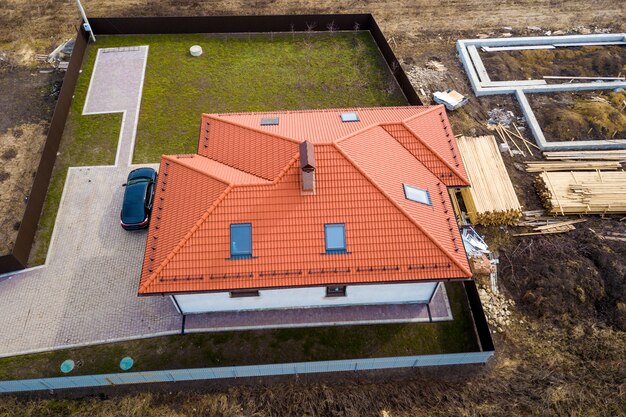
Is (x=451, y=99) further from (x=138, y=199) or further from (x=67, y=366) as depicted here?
(x=67, y=366)

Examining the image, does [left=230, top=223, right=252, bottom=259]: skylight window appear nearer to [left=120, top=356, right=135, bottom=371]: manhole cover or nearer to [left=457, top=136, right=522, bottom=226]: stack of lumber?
[left=120, top=356, right=135, bottom=371]: manhole cover

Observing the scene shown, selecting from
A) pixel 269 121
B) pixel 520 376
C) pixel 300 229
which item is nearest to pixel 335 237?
pixel 300 229

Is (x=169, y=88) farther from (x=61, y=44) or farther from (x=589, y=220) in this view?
(x=589, y=220)

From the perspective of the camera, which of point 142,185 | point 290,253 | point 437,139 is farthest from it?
point 142,185

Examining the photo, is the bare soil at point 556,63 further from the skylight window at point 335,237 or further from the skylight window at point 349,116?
the skylight window at point 335,237

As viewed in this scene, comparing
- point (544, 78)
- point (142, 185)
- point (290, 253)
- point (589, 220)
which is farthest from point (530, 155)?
point (142, 185)

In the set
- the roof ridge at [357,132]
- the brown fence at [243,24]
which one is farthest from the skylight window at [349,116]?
the brown fence at [243,24]
